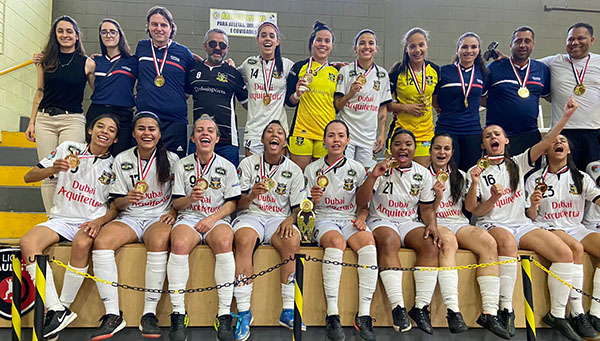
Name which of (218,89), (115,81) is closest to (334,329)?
(218,89)

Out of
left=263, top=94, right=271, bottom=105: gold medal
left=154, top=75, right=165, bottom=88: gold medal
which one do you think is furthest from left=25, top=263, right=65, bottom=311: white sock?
left=263, top=94, right=271, bottom=105: gold medal

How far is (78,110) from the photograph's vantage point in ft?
13.9

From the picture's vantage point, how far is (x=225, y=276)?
3.33m

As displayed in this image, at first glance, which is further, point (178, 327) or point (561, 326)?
point (561, 326)

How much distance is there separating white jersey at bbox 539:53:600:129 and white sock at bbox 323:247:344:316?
121 inches

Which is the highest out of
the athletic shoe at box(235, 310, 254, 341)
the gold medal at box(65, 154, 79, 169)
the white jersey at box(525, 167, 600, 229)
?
the gold medal at box(65, 154, 79, 169)

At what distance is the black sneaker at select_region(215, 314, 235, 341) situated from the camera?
126 inches

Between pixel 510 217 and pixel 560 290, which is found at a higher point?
pixel 510 217

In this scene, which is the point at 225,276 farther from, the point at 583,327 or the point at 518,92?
the point at 518,92

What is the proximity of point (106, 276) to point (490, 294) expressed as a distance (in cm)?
309

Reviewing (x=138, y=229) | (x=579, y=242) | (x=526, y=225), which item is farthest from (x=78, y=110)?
(x=579, y=242)

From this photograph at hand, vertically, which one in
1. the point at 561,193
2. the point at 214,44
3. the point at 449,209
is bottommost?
the point at 449,209

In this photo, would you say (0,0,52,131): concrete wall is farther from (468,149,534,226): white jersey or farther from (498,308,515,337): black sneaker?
(498,308,515,337): black sneaker

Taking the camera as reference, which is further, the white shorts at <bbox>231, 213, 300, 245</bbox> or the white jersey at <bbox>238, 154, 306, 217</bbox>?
the white jersey at <bbox>238, 154, 306, 217</bbox>
